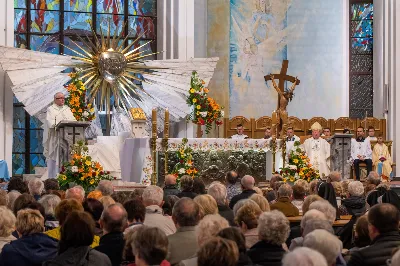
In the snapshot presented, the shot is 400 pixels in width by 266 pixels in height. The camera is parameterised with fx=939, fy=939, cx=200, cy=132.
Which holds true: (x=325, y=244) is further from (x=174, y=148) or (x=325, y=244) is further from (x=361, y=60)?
(x=361, y=60)

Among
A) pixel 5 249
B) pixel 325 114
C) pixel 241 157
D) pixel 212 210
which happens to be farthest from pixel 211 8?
pixel 5 249

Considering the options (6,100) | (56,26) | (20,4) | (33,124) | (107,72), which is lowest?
(33,124)

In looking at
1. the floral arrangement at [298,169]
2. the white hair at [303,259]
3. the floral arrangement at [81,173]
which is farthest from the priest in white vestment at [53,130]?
the white hair at [303,259]

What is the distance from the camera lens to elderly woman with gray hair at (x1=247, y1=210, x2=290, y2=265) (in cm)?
657

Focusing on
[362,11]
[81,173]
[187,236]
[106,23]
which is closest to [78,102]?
[81,173]

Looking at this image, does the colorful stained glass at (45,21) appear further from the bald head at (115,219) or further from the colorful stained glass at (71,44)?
the bald head at (115,219)

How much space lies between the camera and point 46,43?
2402cm

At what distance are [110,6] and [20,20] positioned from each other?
7.87 feet

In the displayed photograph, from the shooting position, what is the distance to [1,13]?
21406 mm

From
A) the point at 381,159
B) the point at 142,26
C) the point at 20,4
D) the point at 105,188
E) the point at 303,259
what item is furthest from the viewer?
the point at 142,26

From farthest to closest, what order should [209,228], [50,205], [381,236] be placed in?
[50,205] → [381,236] → [209,228]

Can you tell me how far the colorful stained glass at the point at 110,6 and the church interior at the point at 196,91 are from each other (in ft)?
0.12

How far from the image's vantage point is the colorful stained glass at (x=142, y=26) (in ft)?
81.1

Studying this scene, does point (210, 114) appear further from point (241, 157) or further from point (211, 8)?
point (211, 8)
